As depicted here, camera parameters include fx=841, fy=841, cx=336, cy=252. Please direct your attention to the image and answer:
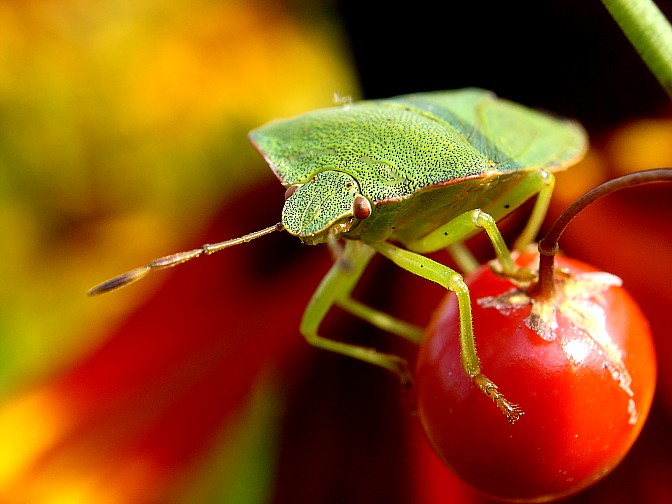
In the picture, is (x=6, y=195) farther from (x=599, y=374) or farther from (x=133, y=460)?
(x=599, y=374)

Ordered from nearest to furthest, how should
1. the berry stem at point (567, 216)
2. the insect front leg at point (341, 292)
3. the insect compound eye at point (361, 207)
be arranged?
1. the berry stem at point (567, 216)
2. the insect compound eye at point (361, 207)
3. the insect front leg at point (341, 292)

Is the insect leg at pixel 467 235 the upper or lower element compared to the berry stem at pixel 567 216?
lower

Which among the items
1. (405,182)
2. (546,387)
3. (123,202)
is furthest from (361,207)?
Result: (123,202)

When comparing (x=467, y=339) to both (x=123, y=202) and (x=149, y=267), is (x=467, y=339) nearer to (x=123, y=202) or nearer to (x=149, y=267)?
(x=149, y=267)

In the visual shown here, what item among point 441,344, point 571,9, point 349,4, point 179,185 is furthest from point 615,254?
point 441,344

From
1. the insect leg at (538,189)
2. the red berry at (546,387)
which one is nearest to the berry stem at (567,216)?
the red berry at (546,387)

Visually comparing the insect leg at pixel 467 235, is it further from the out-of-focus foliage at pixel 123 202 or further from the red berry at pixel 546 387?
the out-of-focus foliage at pixel 123 202
